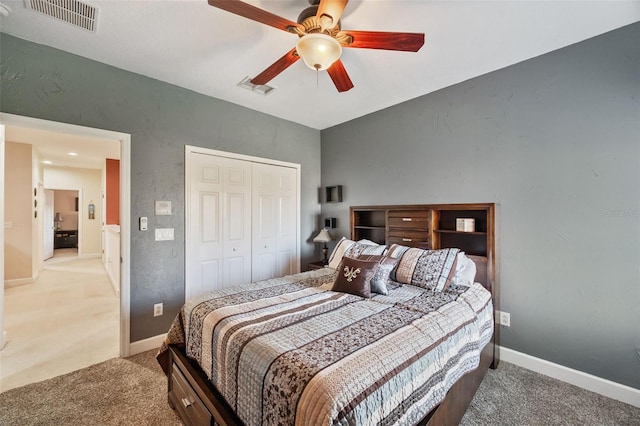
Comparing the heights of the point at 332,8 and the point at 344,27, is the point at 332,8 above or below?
below

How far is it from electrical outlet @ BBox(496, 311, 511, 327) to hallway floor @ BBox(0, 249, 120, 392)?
12.1ft

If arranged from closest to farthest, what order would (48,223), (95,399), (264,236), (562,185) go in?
1. (95,399)
2. (562,185)
3. (264,236)
4. (48,223)

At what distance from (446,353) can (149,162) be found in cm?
306

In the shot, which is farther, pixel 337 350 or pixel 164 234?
pixel 164 234

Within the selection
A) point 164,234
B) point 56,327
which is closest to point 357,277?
point 164,234

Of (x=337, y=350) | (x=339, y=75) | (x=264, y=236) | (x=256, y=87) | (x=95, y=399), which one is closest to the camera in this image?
(x=337, y=350)

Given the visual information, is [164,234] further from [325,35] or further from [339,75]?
[325,35]

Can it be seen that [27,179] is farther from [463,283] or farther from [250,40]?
[463,283]

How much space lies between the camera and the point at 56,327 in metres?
3.15

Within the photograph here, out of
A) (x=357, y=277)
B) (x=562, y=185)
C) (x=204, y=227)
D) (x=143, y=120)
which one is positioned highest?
(x=143, y=120)

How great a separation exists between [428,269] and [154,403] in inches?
93.0

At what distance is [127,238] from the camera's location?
2590 millimetres

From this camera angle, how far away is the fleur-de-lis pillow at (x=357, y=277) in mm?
2113

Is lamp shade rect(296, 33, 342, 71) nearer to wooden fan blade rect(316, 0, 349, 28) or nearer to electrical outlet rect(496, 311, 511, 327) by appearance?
wooden fan blade rect(316, 0, 349, 28)
